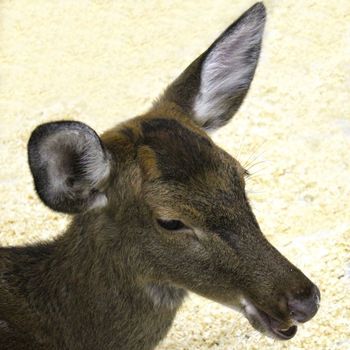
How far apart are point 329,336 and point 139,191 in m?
2.28

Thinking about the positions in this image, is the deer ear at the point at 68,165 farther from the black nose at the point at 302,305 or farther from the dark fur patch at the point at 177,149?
the black nose at the point at 302,305

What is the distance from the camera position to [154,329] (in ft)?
13.4

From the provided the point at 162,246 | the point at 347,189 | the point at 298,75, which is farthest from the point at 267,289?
the point at 298,75

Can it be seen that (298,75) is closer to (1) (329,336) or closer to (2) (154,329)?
Answer: (1) (329,336)

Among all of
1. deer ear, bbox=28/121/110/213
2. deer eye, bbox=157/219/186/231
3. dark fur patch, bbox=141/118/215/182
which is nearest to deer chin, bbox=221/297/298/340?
deer eye, bbox=157/219/186/231

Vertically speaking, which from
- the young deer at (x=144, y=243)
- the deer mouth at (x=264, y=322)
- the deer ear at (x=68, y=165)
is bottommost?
the deer mouth at (x=264, y=322)

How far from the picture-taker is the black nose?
358cm

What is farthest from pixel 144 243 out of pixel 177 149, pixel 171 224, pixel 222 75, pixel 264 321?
pixel 222 75

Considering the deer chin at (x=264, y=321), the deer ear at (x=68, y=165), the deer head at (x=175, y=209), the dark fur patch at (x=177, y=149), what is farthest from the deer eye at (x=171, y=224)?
the deer chin at (x=264, y=321)

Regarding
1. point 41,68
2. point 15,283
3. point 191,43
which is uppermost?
point 15,283

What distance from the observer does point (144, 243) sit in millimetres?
3787

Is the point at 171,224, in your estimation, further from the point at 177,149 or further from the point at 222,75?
the point at 222,75

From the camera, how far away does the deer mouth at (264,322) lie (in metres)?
3.70

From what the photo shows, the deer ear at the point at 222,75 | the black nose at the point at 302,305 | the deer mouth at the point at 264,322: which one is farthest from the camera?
the deer ear at the point at 222,75
